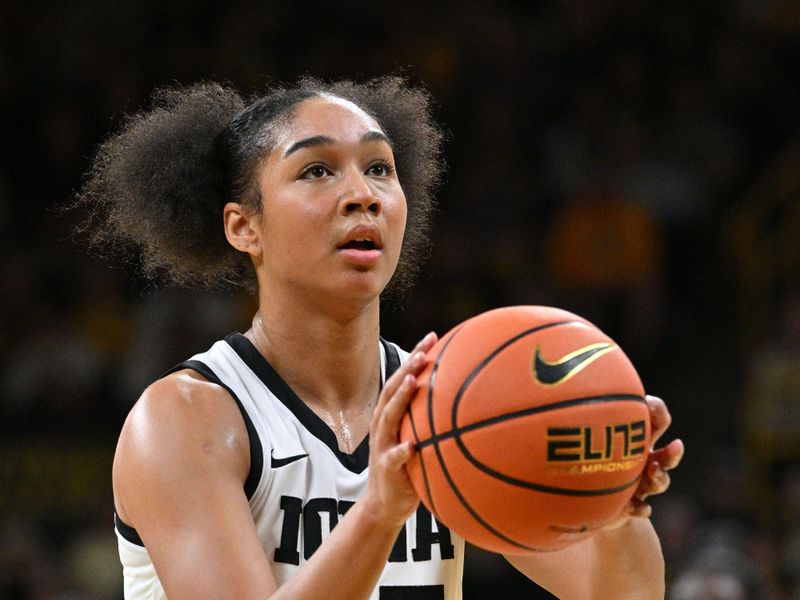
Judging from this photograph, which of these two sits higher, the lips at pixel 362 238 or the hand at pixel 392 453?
the lips at pixel 362 238

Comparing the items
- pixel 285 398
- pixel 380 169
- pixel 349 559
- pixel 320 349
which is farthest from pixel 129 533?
pixel 380 169

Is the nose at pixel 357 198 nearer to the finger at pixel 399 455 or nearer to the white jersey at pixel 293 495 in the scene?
the white jersey at pixel 293 495

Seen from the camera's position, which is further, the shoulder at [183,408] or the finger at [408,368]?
the shoulder at [183,408]

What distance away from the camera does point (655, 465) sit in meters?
2.41

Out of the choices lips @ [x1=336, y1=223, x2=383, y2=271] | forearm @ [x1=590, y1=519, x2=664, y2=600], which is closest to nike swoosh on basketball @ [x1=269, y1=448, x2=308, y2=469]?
lips @ [x1=336, y1=223, x2=383, y2=271]

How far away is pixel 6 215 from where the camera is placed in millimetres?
8141

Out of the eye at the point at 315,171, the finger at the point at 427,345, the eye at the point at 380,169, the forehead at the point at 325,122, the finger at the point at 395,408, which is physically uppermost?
the forehead at the point at 325,122

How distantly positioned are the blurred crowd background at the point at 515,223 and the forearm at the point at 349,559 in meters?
4.19

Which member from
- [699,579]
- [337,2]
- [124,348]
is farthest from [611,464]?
[337,2]

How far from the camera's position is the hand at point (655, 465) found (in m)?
2.41

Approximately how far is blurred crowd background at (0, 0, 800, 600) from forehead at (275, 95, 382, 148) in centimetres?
369

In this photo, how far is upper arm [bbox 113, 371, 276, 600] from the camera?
2.50m

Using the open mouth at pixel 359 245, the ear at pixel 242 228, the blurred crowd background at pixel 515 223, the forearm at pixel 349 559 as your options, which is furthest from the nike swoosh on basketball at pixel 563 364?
the blurred crowd background at pixel 515 223

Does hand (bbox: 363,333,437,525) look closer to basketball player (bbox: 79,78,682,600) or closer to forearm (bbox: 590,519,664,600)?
basketball player (bbox: 79,78,682,600)
